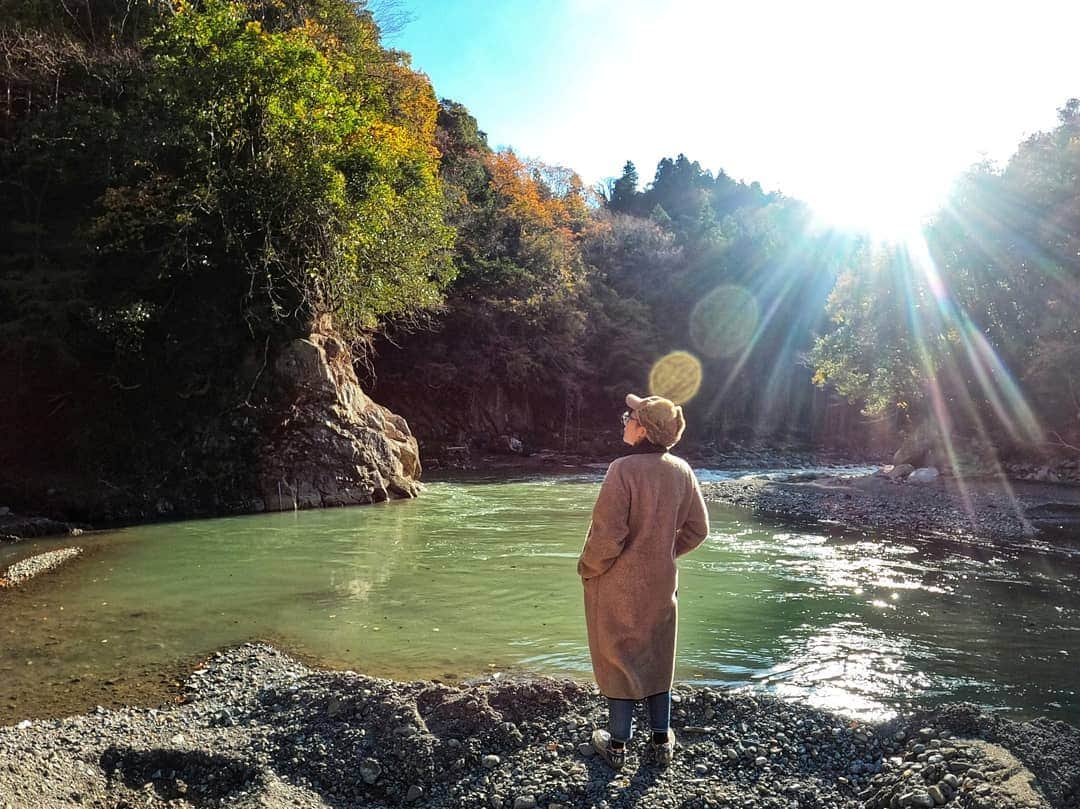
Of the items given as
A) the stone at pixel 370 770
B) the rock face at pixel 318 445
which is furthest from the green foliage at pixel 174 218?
the stone at pixel 370 770

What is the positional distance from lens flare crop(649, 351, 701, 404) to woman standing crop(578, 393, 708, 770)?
115ft

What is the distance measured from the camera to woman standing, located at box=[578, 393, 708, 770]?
3969mm

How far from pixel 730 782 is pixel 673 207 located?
211 ft

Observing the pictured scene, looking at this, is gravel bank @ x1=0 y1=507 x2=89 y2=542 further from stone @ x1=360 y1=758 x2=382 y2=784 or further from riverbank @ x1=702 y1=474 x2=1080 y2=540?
riverbank @ x1=702 y1=474 x2=1080 y2=540

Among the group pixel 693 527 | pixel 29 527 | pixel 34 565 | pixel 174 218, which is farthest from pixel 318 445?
pixel 693 527

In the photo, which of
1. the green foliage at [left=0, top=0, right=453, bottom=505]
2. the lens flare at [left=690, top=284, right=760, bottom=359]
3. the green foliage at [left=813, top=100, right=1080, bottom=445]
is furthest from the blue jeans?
the lens flare at [left=690, top=284, right=760, bottom=359]

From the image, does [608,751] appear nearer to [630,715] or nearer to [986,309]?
[630,715]

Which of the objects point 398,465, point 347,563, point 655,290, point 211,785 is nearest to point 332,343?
point 398,465

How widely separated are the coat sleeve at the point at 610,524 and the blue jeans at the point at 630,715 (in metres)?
0.75

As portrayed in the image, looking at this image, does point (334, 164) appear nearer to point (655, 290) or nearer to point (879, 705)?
point (879, 705)

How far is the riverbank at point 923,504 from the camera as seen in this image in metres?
13.5

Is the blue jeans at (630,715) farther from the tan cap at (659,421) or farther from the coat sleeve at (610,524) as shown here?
the tan cap at (659,421)

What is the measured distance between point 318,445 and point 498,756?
13326 mm

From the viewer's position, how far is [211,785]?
3805 mm
